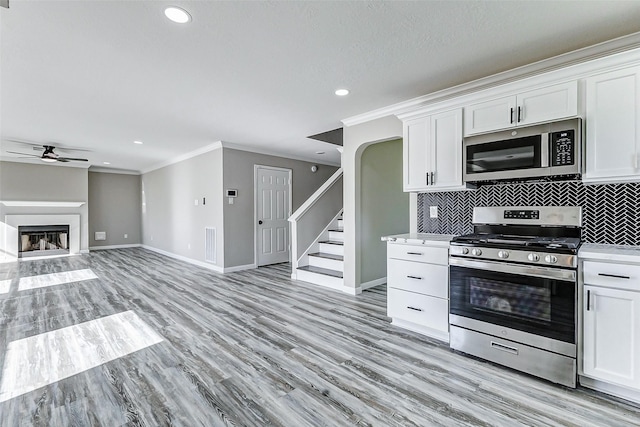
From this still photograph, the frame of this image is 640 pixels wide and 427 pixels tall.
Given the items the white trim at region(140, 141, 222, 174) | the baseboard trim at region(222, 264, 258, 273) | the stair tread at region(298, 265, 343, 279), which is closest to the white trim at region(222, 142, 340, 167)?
the white trim at region(140, 141, 222, 174)

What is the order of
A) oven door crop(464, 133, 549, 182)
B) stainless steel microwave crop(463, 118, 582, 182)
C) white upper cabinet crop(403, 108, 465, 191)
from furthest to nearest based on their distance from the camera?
white upper cabinet crop(403, 108, 465, 191) → oven door crop(464, 133, 549, 182) → stainless steel microwave crop(463, 118, 582, 182)

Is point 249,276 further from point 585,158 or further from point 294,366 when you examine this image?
point 585,158

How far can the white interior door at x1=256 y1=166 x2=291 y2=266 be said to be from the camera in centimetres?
611

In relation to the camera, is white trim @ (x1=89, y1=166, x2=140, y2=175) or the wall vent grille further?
white trim @ (x1=89, y1=166, x2=140, y2=175)

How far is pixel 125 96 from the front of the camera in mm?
3232

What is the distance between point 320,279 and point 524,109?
3293 millimetres

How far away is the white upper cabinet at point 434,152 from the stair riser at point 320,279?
1.85 m

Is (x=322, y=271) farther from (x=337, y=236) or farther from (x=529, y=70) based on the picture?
(x=529, y=70)

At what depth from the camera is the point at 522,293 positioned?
2.19m

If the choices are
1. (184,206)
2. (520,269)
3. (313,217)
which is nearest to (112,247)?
(184,206)

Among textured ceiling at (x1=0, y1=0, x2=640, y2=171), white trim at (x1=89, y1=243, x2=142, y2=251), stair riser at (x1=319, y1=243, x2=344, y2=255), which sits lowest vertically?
white trim at (x1=89, y1=243, x2=142, y2=251)

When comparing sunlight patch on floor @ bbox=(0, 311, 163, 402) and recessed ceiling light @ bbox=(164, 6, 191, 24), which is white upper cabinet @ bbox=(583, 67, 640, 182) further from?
sunlight patch on floor @ bbox=(0, 311, 163, 402)

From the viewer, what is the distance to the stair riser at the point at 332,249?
16.8 ft

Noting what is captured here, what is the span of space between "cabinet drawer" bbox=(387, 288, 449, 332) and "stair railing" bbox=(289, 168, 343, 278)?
91.6 inches
